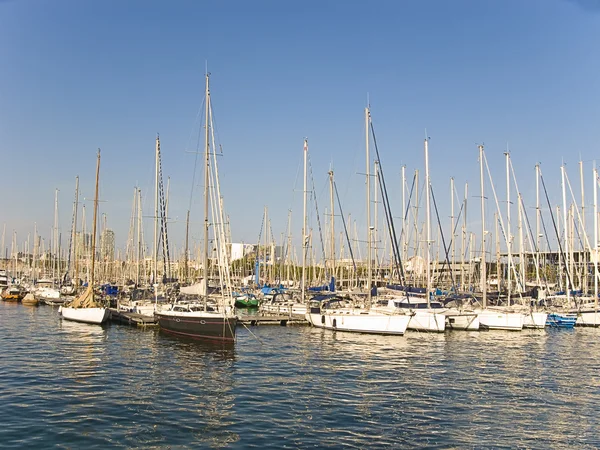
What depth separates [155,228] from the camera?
167ft

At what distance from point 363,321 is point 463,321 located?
10.2 metres

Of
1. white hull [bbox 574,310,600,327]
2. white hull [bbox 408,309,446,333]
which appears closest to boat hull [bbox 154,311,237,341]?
white hull [bbox 408,309,446,333]

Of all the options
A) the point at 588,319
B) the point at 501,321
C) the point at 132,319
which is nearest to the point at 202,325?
the point at 132,319

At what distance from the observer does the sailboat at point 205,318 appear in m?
35.8

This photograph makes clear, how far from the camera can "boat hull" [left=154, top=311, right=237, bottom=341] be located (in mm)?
35594

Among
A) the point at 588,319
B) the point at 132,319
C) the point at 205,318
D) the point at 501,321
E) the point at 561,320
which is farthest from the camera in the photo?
the point at 588,319

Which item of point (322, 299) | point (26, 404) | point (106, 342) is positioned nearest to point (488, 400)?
point (26, 404)

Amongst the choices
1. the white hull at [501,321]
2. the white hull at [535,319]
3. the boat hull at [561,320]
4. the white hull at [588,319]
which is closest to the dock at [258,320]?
the white hull at [501,321]

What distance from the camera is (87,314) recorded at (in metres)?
48.3

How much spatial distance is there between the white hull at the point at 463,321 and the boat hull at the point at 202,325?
21.6 metres

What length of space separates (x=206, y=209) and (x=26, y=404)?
19.1 m

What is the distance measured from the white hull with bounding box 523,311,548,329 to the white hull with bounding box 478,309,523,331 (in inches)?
99.0

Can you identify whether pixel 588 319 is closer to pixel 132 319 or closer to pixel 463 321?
pixel 463 321

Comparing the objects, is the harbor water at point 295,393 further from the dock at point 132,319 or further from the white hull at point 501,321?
the white hull at point 501,321
